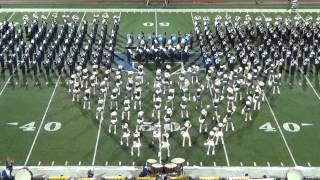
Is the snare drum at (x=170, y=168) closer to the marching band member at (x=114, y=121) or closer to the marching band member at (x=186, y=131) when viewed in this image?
the marching band member at (x=186, y=131)

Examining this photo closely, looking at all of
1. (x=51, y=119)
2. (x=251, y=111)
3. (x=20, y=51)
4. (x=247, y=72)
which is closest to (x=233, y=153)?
(x=251, y=111)

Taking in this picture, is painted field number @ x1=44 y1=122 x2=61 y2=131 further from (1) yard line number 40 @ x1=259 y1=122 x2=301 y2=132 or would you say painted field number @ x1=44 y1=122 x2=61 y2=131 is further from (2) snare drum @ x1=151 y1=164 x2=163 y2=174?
(1) yard line number 40 @ x1=259 y1=122 x2=301 y2=132

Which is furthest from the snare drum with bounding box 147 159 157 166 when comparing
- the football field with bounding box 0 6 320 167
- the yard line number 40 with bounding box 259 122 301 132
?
the yard line number 40 with bounding box 259 122 301 132

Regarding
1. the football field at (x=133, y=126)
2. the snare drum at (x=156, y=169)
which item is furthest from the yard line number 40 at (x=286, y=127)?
the snare drum at (x=156, y=169)

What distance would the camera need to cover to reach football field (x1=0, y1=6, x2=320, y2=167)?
740 inches

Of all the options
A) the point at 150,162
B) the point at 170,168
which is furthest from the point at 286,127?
the point at 150,162

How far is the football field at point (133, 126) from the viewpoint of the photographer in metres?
18.8

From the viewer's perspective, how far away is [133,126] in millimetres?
20688

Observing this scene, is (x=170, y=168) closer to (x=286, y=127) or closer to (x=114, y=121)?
(x=114, y=121)

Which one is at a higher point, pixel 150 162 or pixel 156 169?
pixel 150 162

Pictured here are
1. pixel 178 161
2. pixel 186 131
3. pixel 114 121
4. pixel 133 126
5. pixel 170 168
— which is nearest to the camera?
pixel 170 168

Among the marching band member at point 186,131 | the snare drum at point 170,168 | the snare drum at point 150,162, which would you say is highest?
the marching band member at point 186,131

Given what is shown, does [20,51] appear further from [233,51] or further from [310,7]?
[310,7]

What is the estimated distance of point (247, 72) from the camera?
23547mm
